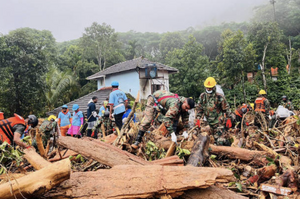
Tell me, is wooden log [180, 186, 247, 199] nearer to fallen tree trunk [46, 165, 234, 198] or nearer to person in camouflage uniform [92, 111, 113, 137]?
fallen tree trunk [46, 165, 234, 198]

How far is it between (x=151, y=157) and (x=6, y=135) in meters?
2.71

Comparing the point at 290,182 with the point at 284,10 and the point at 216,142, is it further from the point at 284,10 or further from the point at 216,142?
the point at 284,10

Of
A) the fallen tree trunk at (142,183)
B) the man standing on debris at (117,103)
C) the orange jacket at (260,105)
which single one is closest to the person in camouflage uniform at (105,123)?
the man standing on debris at (117,103)

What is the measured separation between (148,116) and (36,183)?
2.59 m

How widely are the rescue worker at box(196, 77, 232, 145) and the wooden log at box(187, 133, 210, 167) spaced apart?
1.35m

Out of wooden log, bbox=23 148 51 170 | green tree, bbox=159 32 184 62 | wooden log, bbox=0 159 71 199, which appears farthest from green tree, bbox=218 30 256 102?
green tree, bbox=159 32 184 62

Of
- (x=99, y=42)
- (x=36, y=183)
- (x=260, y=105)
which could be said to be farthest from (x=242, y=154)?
(x=99, y=42)

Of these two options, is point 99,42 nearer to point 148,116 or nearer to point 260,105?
point 260,105

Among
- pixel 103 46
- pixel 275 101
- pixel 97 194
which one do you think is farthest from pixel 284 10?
pixel 97 194

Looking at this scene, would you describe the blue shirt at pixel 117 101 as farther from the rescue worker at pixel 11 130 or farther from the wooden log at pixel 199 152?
the wooden log at pixel 199 152

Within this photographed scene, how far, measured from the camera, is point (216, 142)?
489 centimetres

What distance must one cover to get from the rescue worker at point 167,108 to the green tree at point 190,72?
17607 millimetres

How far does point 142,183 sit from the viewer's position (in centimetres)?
227

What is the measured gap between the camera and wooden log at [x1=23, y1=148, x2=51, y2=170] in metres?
2.80
